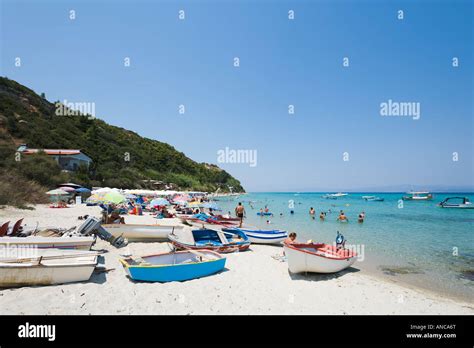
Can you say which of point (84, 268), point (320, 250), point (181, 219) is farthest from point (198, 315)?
point (181, 219)

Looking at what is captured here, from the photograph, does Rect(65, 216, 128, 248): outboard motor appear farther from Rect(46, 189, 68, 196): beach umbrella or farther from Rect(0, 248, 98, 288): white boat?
Rect(46, 189, 68, 196): beach umbrella

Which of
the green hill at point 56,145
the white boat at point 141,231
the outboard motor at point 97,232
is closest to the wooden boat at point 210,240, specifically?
the white boat at point 141,231

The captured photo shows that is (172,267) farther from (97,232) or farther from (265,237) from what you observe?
(265,237)

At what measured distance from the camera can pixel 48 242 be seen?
849 centimetres

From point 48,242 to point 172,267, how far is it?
4.51m

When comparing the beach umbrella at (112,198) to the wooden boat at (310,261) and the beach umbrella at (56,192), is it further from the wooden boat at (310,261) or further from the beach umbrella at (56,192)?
the beach umbrella at (56,192)

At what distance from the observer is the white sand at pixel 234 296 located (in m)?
5.60

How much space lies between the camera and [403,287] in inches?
333

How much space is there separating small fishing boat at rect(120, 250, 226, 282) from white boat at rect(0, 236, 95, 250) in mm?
2333

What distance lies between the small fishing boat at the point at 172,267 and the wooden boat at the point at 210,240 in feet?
5.00

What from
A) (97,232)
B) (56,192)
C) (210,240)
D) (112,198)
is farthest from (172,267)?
(56,192)
